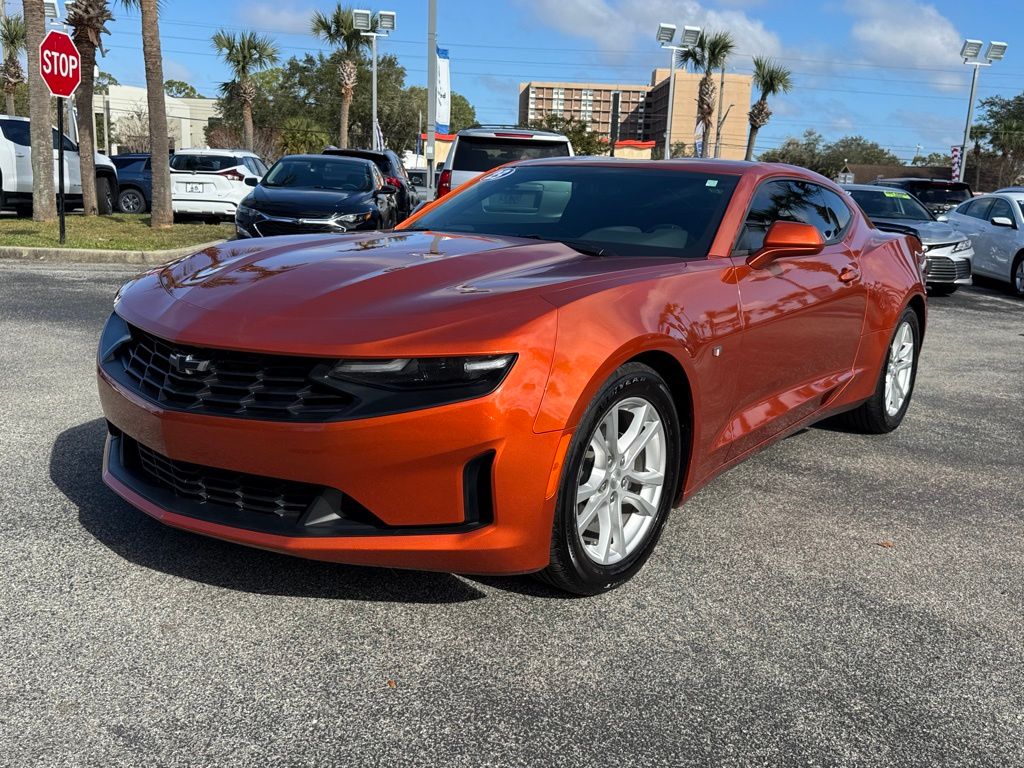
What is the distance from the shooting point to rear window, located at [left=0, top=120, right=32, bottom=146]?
54.0 ft

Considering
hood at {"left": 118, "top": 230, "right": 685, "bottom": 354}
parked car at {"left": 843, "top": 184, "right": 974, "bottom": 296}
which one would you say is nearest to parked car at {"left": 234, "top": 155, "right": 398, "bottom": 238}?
parked car at {"left": 843, "top": 184, "right": 974, "bottom": 296}

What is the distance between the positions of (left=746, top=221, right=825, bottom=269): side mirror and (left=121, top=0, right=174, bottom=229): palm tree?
48.1ft

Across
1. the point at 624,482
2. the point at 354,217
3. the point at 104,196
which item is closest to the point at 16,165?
the point at 104,196

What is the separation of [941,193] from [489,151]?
1253cm

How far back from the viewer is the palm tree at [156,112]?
16188 millimetres

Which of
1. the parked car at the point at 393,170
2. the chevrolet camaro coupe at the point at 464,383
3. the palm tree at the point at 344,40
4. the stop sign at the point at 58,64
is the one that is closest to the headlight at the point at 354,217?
the stop sign at the point at 58,64

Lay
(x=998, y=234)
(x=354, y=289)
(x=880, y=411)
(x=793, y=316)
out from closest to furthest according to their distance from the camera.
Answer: (x=354, y=289) < (x=793, y=316) < (x=880, y=411) < (x=998, y=234)

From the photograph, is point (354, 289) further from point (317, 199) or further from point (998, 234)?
point (998, 234)

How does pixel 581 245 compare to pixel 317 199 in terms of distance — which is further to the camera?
pixel 317 199

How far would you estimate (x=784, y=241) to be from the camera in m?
3.72

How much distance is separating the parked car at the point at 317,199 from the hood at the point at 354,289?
8.71 meters

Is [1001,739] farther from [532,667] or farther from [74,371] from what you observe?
[74,371]

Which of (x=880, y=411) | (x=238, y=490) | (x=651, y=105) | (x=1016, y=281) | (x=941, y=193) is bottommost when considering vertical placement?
(x=880, y=411)

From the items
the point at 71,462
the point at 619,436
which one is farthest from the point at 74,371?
the point at 619,436
